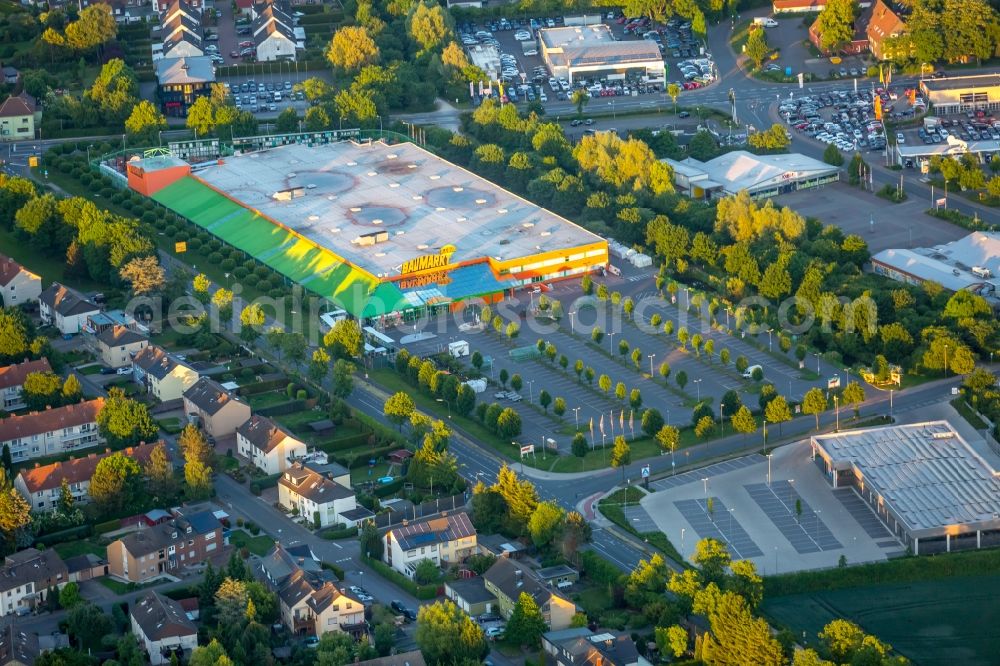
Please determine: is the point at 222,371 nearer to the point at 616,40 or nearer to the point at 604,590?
the point at 604,590

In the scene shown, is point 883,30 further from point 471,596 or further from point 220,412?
point 471,596

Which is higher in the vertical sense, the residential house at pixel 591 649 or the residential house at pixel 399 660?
the residential house at pixel 399 660

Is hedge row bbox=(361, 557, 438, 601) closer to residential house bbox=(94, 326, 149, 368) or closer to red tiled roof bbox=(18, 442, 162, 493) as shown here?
red tiled roof bbox=(18, 442, 162, 493)

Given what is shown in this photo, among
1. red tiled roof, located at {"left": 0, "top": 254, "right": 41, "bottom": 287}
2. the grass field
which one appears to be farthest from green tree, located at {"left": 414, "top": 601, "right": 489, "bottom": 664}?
red tiled roof, located at {"left": 0, "top": 254, "right": 41, "bottom": 287}

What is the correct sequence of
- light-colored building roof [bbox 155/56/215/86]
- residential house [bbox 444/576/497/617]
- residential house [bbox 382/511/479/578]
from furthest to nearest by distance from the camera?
light-colored building roof [bbox 155/56/215/86]
residential house [bbox 382/511/479/578]
residential house [bbox 444/576/497/617]

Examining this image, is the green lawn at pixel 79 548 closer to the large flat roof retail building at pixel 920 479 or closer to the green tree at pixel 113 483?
the green tree at pixel 113 483

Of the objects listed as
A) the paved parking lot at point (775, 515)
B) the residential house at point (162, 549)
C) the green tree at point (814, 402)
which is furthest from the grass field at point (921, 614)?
the residential house at point (162, 549)

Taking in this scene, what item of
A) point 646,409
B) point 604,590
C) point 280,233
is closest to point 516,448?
point 646,409
